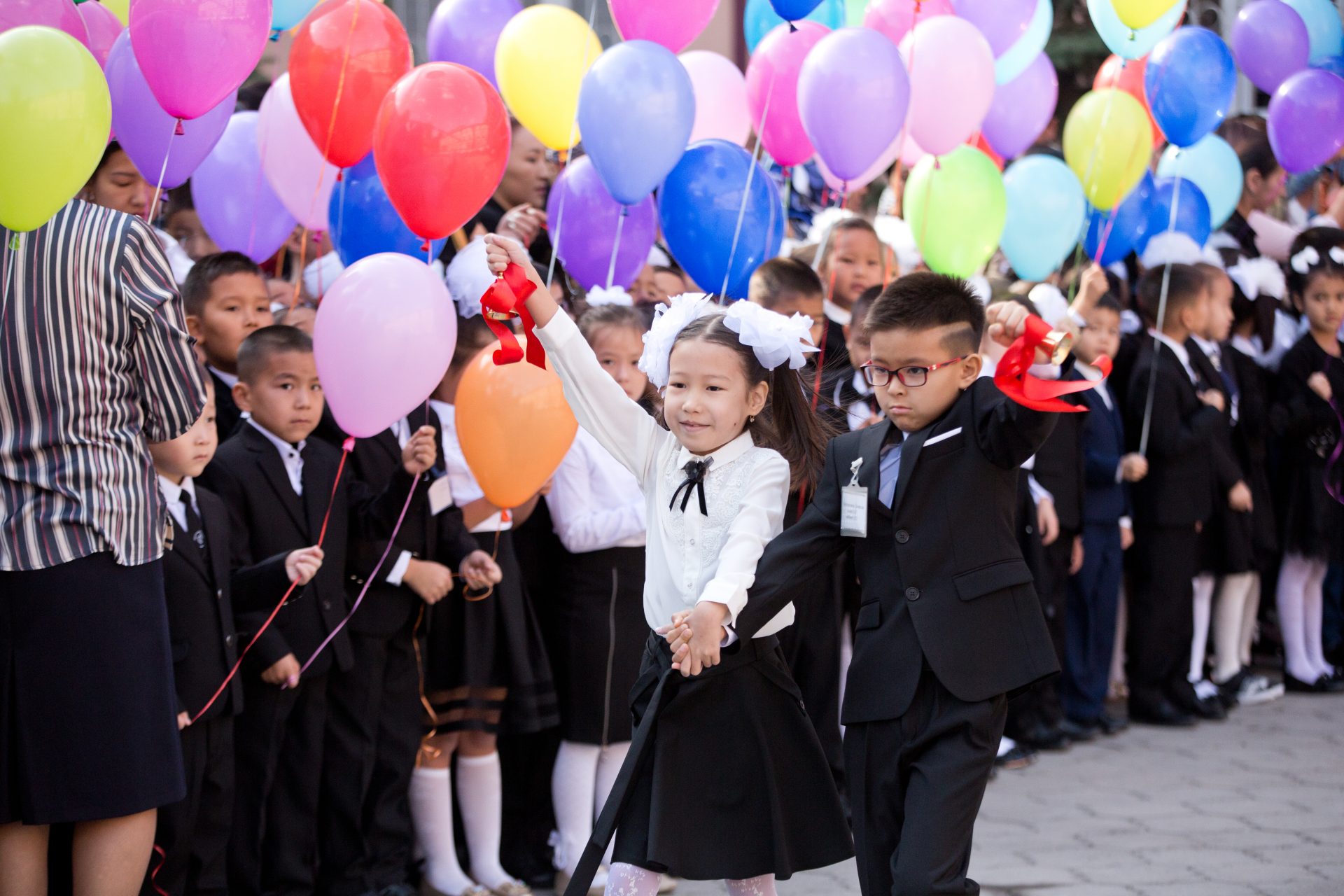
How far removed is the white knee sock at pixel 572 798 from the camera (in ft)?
13.5

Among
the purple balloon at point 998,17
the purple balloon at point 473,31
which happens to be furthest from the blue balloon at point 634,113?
the purple balloon at point 998,17

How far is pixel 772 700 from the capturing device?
3.01 meters

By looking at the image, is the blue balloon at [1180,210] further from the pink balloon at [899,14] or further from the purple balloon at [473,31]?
the purple balloon at [473,31]

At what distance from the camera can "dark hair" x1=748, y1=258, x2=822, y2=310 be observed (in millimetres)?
4598

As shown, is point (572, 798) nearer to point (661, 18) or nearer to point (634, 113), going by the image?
point (634, 113)

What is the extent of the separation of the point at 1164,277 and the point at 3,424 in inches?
180

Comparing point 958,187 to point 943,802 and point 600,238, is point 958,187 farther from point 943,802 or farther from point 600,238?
point 943,802

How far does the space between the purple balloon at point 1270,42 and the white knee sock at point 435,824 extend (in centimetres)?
471

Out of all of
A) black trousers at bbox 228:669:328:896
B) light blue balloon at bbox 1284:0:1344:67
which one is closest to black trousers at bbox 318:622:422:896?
black trousers at bbox 228:669:328:896

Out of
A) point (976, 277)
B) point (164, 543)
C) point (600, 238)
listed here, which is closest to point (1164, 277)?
point (976, 277)

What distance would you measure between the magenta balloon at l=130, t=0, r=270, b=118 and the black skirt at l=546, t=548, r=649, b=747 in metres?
1.67

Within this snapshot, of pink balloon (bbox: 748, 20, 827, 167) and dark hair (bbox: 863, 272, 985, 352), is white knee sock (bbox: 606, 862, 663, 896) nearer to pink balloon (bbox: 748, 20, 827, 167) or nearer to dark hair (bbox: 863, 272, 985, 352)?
dark hair (bbox: 863, 272, 985, 352)

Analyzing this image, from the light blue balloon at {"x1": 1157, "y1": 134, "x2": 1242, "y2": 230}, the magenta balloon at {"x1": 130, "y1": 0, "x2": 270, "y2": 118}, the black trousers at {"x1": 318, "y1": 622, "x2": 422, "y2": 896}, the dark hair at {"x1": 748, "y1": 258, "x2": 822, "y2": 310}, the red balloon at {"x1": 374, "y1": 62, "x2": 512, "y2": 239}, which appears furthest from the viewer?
the light blue balloon at {"x1": 1157, "y1": 134, "x2": 1242, "y2": 230}

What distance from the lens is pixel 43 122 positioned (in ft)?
9.14
